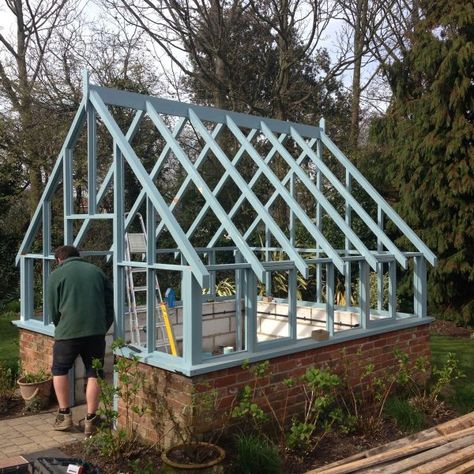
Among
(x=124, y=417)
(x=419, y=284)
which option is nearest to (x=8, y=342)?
(x=124, y=417)

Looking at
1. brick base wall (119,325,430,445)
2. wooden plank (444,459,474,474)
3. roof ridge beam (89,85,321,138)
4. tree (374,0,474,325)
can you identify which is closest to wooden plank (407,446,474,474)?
wooden plank (444,459,474,474)

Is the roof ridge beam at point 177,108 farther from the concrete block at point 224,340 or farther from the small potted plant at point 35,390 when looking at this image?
the small potted plant at point 35,390

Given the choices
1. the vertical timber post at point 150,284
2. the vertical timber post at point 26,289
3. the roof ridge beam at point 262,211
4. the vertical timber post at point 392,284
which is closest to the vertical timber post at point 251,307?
the roof ridge beam at point 262,211

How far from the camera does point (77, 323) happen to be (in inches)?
197

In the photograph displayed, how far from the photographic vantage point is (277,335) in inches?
299

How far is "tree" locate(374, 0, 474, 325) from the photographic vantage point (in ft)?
33.6

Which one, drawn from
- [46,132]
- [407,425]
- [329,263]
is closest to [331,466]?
[407,425]

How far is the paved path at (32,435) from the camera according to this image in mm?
4762

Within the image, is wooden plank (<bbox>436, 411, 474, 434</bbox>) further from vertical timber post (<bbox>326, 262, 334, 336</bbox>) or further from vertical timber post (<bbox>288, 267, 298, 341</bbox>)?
vertical timber post (<bbox>288, 267, 298, 341</bbox>)

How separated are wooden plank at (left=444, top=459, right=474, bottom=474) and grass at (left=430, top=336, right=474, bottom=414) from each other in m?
1.90

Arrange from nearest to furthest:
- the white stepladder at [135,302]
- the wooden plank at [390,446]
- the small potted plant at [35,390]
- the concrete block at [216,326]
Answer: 1. the wooden plank at [390,446]
2. the white stepladder at [135,302]
3. the small potted plant at [35,390]
4. the concrete block at [216,326]

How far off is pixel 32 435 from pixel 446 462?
3445 millimetres

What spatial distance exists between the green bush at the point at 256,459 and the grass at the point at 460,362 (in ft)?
8.61

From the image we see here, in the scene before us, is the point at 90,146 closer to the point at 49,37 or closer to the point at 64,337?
the point at 64,337
